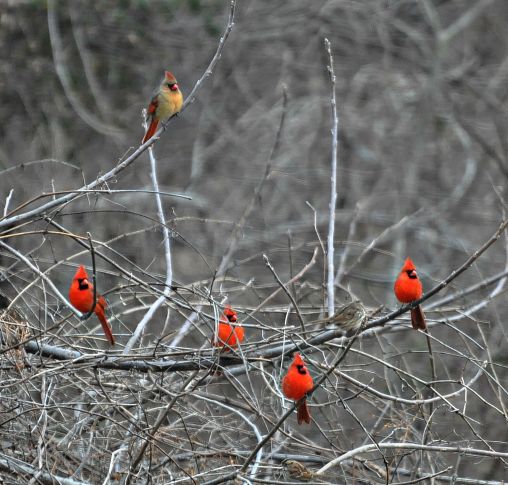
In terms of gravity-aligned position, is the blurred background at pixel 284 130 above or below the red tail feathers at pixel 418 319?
below

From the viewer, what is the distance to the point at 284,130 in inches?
505

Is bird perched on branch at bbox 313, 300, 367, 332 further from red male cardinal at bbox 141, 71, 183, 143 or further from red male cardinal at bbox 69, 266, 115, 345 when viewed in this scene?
red male cardinal at bbox 141, 71, 183, 143

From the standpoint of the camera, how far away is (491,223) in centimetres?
1253

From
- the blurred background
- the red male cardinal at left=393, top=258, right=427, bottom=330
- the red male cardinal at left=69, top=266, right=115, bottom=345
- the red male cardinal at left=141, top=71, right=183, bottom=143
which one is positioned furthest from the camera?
the blurred background

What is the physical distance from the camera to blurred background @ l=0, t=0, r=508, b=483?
1114 cm

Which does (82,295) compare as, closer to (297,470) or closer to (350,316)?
(350,316)

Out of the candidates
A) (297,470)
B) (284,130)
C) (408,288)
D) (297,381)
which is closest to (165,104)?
(408,288)

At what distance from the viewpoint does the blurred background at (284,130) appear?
36.6 ft

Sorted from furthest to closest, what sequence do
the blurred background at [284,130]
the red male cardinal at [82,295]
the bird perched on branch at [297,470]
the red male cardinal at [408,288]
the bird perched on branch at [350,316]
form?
the blurred background at [284,130], the red male cardinal at [408,288], the red male cardinal at [82,295], the bird perched on branch at [350,316], the bird perched on branch at [297,470]

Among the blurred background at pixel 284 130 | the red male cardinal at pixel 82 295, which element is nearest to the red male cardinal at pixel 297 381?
the red male cardinal at pixel 82 295

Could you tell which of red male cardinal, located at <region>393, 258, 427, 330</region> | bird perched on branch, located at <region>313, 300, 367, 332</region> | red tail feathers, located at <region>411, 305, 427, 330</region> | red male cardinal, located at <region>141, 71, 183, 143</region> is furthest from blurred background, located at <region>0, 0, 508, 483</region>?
bird perched on branch, located at <region>313, 300, 367, 332</region>

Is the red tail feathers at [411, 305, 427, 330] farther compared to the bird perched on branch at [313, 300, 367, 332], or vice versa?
the red tail feathers at [411, 305, 427, 330]

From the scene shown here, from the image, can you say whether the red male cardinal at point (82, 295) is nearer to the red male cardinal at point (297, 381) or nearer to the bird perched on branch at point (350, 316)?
the red male cardinal at point (297, 381)

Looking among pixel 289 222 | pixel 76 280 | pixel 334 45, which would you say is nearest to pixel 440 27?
pixel 334 45
